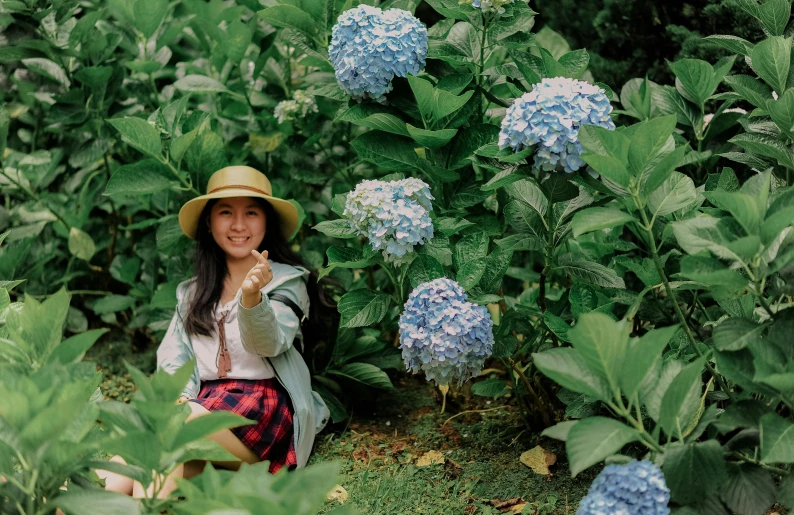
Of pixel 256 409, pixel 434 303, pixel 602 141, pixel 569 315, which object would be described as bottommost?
pixel 256 409

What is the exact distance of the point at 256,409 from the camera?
2.76 m

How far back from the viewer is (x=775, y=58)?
2371 millimetres

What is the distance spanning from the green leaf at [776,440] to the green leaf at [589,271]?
71 cm

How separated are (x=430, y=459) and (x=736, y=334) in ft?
3.92

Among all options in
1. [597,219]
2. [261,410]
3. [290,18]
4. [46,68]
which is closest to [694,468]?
[597,219]

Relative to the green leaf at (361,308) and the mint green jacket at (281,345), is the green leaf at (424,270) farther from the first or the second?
the mint green jacket at (281,345)

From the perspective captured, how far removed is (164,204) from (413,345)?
1.48 m

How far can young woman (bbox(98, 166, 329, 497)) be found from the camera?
8.94 ft

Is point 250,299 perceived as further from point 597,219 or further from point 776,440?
point 776,440

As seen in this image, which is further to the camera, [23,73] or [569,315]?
[23,73]

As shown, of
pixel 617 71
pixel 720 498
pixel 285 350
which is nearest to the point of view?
pixel 720 498

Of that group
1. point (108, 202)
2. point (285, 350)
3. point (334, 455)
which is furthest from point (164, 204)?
point (334, 455)

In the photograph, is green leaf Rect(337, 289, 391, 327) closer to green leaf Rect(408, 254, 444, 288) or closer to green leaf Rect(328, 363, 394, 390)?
green leaf Rect(408, 254, 444, 288)

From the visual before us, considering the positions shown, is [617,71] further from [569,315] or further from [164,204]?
[164,204]
